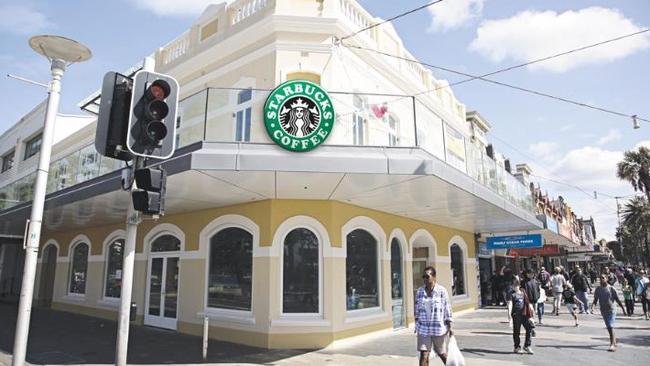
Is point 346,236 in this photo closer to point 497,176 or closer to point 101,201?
point 497,176

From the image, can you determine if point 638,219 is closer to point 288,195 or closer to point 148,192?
point 288,195

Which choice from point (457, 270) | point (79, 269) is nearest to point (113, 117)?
point (457, 270)

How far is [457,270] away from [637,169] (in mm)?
30376

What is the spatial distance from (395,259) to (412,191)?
11.8 feet

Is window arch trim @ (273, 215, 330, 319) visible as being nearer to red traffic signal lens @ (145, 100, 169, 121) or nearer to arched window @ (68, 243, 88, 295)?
red traffic signal lens @ (145, 100, 169, 121)

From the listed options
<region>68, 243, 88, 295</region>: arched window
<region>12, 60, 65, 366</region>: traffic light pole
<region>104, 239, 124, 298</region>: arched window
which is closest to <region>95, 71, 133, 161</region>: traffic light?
<region>12, 60, 65, 366</region>: traffic light pole

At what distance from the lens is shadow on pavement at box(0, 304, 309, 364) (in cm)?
823

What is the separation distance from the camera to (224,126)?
8.15 metres

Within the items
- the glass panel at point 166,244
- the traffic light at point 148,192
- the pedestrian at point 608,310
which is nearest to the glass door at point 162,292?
the glass panel at point 166,244

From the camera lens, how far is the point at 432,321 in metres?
6.09

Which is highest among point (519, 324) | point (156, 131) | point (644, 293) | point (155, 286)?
point (156, 131)

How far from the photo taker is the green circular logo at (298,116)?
7770 mm

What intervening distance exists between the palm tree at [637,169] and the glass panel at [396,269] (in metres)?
34.2

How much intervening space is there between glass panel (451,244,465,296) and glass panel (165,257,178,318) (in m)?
10.1
